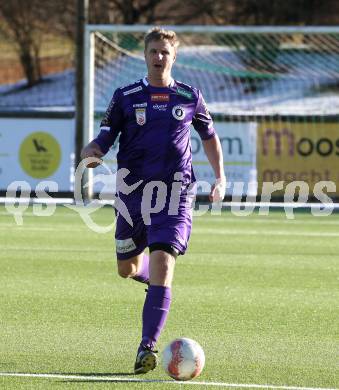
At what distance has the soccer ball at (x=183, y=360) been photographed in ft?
19.9

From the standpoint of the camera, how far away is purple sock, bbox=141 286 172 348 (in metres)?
6.46

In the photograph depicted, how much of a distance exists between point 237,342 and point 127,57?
14.3 meters

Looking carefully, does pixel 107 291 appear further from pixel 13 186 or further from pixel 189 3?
pixel 189 3

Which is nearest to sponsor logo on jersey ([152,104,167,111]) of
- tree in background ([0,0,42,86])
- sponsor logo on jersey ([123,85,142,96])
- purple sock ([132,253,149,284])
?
sponsor logo on jersey ([123,85,142,96])

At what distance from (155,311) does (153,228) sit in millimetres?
577

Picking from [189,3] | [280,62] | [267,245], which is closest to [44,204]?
[267,245]

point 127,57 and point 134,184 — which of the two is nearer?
point 134,184

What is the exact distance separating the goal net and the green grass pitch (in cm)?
480

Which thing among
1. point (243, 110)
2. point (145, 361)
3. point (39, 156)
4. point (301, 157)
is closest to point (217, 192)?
point (145, 361)

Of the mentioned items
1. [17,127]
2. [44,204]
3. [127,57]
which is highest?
[127,57]

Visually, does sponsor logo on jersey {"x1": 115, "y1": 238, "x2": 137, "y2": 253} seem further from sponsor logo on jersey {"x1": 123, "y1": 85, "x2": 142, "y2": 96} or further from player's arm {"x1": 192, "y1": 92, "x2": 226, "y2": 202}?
sponsor logo on jersey {"x1": 123, "y1": 85, "x2": 142, "y2": 96}

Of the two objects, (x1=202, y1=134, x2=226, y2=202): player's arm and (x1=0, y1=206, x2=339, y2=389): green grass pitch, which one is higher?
(x1=202, y1=134, x2=226, y2=202): player's arm

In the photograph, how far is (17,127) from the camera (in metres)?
20.2

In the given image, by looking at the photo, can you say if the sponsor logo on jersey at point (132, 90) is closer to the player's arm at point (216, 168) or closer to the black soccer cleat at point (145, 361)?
the player's arm at point (216, 168)
